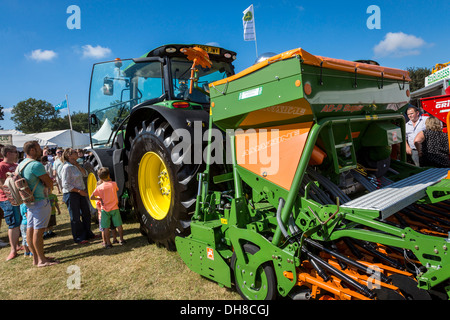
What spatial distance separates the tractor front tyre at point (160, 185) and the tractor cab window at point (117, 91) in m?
0.72

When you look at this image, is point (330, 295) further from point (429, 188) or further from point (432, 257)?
point (429, 188)

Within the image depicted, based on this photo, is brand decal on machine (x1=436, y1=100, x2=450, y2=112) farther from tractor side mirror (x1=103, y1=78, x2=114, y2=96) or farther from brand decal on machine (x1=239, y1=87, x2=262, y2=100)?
tractor side mirror (x1=103, y1=78, x2=114, y2=96)

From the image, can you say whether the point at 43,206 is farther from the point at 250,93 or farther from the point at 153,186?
the point at 250,93

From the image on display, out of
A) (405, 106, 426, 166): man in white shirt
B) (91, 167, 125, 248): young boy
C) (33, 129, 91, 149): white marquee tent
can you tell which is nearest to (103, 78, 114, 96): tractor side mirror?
(91, 167, 125, 248): young boy

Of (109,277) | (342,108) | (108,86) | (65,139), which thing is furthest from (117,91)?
(65,139)

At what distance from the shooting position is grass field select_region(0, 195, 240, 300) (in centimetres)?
289

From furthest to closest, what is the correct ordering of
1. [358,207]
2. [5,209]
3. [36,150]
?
[5,209], [36,150], [358,207]

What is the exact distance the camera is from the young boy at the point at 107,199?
4.18 m

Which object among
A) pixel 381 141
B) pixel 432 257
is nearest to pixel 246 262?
pixel 432 257

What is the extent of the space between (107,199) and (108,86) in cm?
194

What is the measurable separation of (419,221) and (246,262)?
1.83 m

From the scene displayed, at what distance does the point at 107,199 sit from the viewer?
420 cm

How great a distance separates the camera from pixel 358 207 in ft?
6.79

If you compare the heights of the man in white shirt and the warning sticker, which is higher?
the man in white shirt
